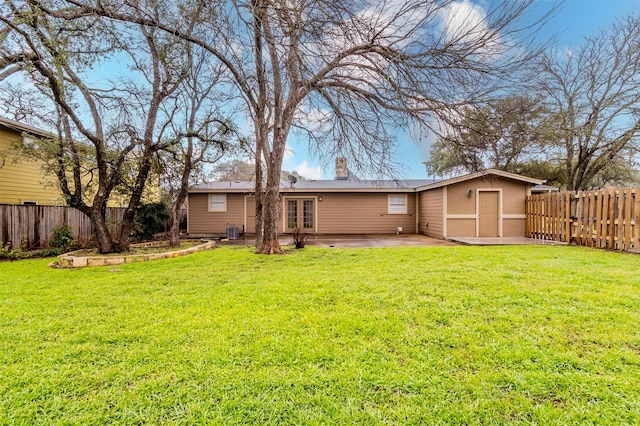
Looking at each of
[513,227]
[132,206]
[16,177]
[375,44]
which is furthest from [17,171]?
[513,227]

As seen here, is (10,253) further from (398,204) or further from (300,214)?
(398,204)

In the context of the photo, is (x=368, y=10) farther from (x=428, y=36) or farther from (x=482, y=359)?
(x=482, y=359)

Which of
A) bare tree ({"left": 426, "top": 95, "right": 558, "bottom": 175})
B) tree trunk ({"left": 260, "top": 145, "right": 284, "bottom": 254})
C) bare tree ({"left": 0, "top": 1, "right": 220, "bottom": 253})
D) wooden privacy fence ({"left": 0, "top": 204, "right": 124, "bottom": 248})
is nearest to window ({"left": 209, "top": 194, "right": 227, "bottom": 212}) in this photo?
wooden privacy fence ({"left": 0, "top": 204, "right": 124, "bottom": 248})

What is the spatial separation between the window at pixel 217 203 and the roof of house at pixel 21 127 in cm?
629

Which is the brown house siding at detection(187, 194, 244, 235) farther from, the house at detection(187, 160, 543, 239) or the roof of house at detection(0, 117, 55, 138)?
the roof of house at detection(0, 117, 55, 138)

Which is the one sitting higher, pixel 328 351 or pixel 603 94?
pixel 603 94

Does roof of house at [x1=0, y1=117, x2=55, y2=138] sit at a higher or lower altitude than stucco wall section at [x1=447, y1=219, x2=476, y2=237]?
higher

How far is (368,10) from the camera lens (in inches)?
175

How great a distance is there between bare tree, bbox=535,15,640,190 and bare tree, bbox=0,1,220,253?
13540 millimetres

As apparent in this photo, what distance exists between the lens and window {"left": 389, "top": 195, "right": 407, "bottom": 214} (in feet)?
47.0

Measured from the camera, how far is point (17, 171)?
413 inches

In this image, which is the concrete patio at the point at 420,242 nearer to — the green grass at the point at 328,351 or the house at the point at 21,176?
the house at the point at 21,176

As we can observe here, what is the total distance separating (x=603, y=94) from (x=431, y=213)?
9001 millimetres

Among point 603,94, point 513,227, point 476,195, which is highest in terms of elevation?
point 603,94
